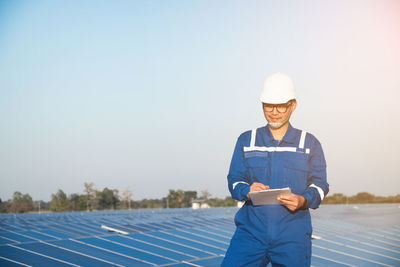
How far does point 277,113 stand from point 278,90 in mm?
222

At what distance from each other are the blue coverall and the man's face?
0.12 metres

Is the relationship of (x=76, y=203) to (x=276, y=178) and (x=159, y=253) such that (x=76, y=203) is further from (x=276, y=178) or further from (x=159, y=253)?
(x=276, y=178)

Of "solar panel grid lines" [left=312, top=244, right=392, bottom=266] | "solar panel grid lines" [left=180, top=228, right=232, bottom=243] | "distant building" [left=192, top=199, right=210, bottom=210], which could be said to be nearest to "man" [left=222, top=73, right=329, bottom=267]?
"solar panel grid lines" [left=312, top=244, right=392, bottom=266]

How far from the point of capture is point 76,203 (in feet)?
205

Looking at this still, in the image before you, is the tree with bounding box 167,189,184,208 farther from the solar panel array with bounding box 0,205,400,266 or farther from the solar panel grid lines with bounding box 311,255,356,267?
the solar panel grid lines with bounding box 311,255,356,267

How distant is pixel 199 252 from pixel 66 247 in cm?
308

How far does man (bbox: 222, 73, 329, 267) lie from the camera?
4.47 m

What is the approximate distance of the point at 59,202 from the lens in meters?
63.7

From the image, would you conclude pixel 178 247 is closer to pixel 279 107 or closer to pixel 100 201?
pixel 279 107

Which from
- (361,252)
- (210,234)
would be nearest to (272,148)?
(361,252)

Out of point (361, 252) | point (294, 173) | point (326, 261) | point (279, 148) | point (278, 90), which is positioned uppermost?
point (278, 90)

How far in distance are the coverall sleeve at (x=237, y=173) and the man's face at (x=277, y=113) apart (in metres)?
0.37

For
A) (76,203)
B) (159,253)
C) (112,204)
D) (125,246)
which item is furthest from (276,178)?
(112,204)

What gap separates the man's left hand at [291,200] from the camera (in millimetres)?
4289
